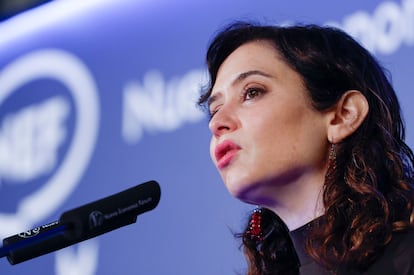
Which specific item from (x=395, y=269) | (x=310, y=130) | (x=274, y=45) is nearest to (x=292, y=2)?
(x=274, y=45)

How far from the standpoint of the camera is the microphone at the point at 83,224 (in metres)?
1.07

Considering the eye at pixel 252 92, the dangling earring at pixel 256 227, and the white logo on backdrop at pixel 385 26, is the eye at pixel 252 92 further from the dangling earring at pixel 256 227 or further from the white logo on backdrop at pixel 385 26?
the white logo on backdrop at pixel 385 26

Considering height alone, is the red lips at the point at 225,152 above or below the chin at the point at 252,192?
above

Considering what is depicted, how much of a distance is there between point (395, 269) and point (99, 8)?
61.0 inches

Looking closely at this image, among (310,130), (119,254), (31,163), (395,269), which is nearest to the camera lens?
(395,269)

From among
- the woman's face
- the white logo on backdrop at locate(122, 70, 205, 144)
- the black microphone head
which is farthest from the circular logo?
the black microphone head

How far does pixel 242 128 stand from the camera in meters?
1.49

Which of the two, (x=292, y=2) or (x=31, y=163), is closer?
(x=292, y=2)

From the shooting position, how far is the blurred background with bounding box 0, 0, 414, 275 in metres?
2.06

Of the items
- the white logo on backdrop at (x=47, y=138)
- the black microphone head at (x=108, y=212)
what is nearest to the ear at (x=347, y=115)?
the black microphone head at (x=108, y=212)

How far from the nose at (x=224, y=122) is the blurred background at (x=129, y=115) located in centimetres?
51

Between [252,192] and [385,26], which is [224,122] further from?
[385,26]

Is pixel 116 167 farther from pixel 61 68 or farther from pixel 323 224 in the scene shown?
pixel 323 224

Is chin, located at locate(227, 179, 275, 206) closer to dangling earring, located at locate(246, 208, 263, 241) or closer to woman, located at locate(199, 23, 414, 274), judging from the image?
woman, located at locate(199, 23, 414, 274)
